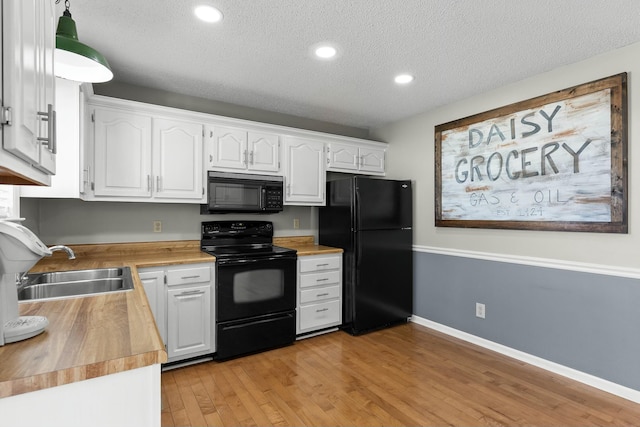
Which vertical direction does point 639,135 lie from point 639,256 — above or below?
above

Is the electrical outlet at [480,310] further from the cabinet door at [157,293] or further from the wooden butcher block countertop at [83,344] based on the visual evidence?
the wooden butcher block countertop at [83,344]

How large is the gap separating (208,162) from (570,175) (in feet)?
9.64

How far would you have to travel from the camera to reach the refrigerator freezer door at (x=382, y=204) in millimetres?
3434

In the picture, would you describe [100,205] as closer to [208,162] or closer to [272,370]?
[208,162]

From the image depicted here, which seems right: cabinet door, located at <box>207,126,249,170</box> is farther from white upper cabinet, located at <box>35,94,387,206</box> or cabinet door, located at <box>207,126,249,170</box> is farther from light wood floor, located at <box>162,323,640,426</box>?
light wood floor, located at <box>162,323,640,426</box>

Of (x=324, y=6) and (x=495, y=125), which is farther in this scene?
(x=495, y=125)

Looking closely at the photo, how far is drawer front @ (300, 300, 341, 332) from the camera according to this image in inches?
130

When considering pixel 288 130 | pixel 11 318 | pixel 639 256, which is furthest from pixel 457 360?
pixel 11 318

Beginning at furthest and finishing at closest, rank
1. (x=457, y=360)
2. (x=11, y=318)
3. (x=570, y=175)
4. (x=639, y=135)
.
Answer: (x=457, y=360), (x=570, y=175), (x=639, y=135), (x=11, y=318)

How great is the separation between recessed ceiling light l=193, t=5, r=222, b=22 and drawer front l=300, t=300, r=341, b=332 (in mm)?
2484

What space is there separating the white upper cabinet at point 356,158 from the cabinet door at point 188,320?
6.27 ft

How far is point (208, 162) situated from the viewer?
305 centimetres

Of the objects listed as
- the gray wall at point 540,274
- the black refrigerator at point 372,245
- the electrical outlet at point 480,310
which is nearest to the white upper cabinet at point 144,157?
the black refrigerator at point 372,245

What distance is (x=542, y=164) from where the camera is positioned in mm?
2723
